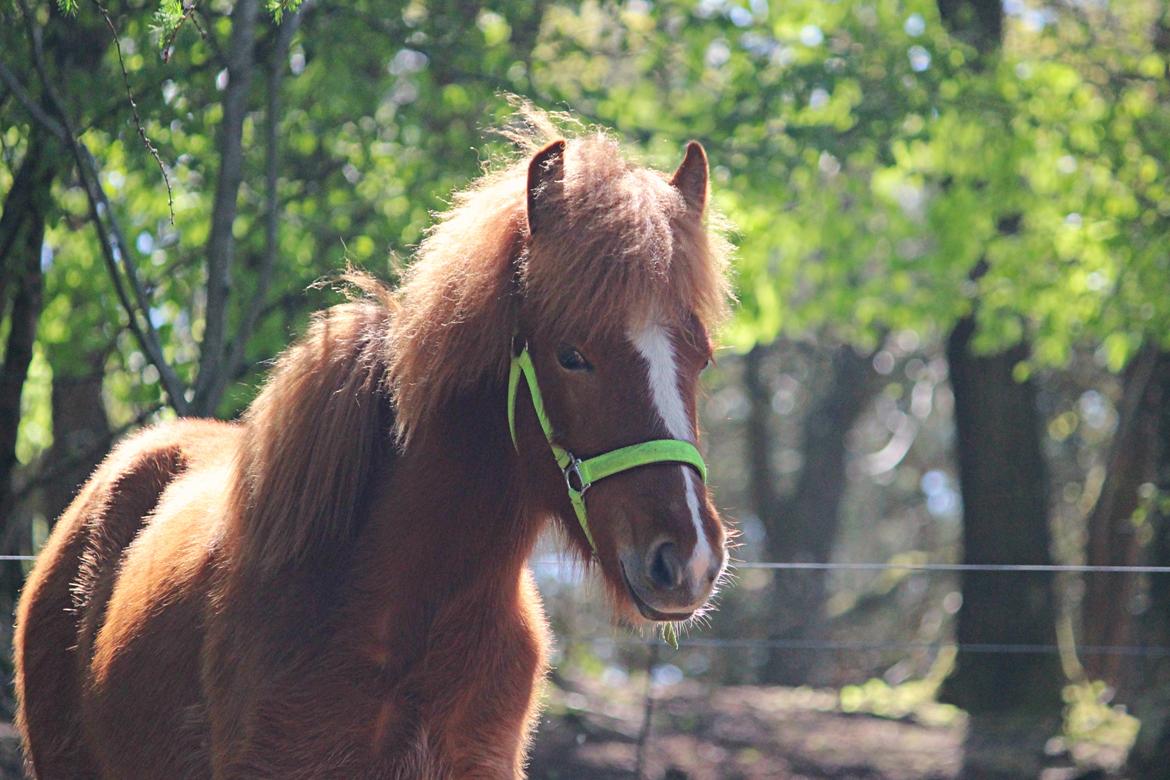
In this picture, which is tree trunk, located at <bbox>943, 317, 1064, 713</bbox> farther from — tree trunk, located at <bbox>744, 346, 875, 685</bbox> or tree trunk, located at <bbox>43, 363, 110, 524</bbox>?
tree trunk, located at <bbox>744, 346, 875, 685</bbox>

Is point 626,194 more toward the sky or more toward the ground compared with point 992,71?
more toward the ground

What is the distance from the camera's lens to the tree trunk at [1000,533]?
29.9 feet

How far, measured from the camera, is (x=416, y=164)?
269 inches

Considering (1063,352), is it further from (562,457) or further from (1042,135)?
(562,457)

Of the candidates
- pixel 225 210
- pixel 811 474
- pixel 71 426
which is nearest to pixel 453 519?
Answer: pixel 225 210

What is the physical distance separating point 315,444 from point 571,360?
0.68 meters

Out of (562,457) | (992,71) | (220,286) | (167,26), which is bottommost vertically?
(562,457)

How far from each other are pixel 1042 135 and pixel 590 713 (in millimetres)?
5306

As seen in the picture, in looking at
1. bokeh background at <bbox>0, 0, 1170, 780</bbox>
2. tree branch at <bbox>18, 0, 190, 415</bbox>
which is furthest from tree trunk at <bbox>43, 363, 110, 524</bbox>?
tree branch at <bbox>18, 0, 190, 415</bbox>

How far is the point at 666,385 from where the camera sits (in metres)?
2.50

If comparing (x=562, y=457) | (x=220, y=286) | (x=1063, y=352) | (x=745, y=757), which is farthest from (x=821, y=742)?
(x=562, y=457)

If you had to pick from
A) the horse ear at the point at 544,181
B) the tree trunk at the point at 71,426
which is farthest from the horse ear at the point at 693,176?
the tree trunk at the point at 71,426

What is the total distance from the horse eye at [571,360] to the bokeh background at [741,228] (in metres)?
0.61

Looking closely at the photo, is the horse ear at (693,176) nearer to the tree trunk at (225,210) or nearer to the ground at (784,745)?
the tree trunk at (225,210)
